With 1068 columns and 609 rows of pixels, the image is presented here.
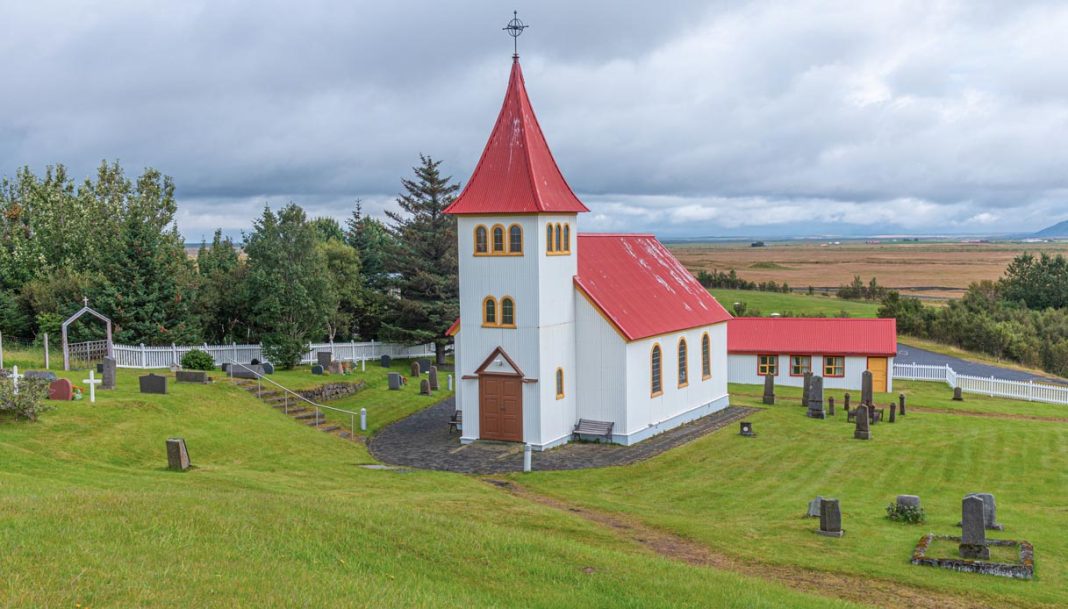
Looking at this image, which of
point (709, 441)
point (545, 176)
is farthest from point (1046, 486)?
point (545, 176)

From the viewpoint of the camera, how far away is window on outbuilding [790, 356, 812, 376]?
46594mm

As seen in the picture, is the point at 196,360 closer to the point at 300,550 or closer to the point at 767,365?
the point at 300,550

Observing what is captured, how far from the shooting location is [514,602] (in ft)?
39.2

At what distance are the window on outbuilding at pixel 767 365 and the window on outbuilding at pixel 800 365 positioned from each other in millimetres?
763

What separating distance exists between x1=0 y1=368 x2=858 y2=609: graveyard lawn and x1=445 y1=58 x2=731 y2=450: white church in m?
8.59

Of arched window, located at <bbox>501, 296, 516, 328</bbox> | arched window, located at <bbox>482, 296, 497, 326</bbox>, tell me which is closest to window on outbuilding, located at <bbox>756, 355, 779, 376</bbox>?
arched window, located at <bbox>501, 296, 516, 328</bbox>

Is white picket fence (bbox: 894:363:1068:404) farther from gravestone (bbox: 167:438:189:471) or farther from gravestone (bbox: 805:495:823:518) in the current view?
gravestone (bbox: 167:438:189:471)

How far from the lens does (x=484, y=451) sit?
94.6ft

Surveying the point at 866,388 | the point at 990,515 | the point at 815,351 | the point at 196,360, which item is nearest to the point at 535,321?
the point at 990,515

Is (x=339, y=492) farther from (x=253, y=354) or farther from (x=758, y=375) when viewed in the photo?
(x=758, y=375)

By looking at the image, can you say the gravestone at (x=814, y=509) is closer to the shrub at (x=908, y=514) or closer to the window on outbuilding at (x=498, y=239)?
the shrub at (x=908, y=514)

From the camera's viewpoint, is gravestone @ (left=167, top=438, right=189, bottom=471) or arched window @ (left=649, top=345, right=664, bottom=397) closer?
gravestone @ (left=167, top=438, right=189, bottom=471)

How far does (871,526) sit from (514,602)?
1058 centimetres

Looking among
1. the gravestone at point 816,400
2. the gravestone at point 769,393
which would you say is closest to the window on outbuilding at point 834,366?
the gravestone at point 769,393
